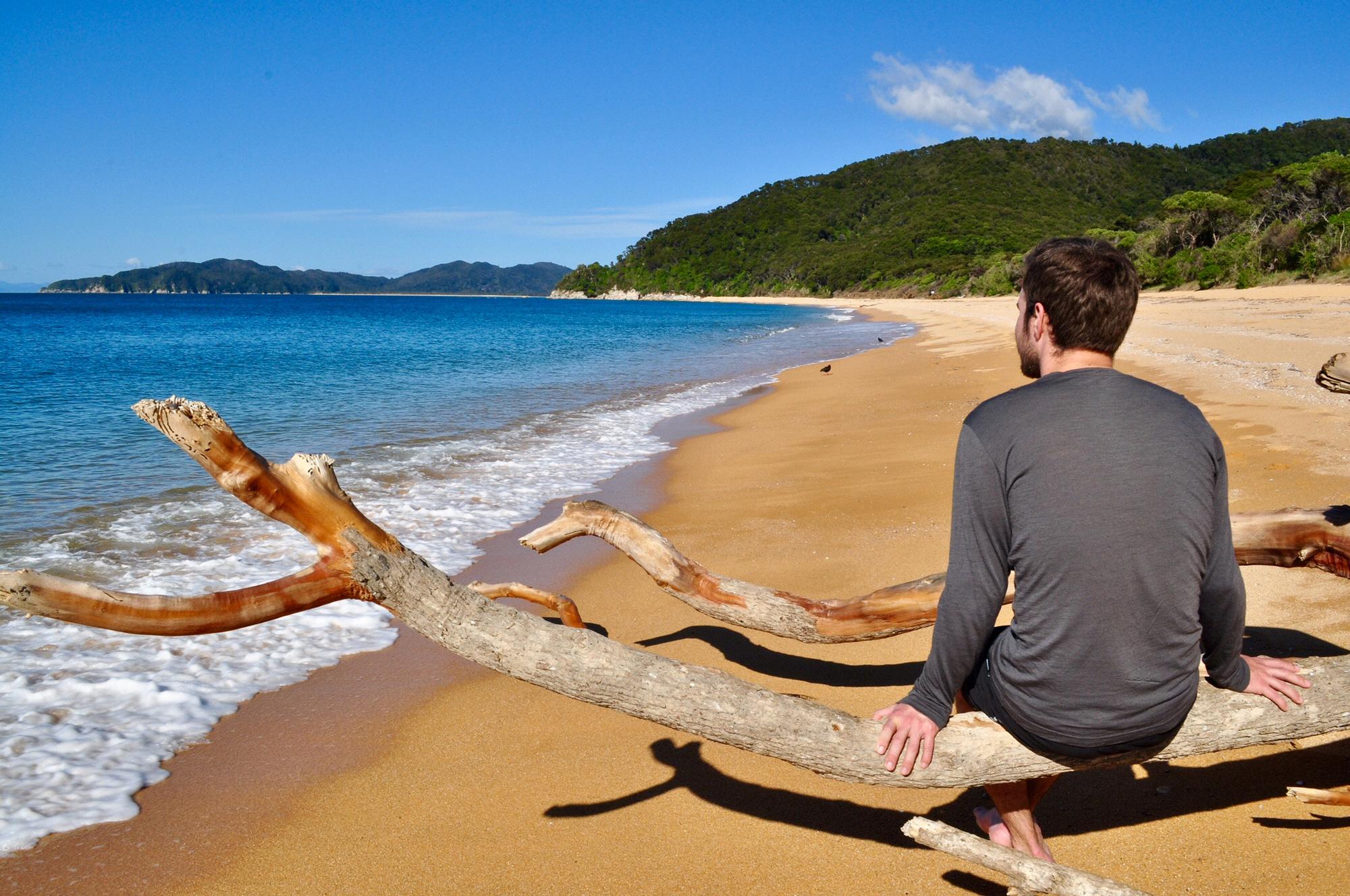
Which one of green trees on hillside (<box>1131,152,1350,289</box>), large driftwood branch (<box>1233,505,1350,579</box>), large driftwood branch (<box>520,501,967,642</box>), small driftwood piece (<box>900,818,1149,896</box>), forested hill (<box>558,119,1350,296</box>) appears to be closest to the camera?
small driftwood piece (<box>900,818,1149,896</box>)

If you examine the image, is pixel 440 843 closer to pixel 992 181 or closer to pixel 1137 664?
pixel 1137 664

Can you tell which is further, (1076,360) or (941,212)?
(941,212)

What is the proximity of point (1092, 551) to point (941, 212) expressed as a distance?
125 metres

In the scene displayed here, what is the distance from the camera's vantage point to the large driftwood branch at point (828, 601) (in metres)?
3.29

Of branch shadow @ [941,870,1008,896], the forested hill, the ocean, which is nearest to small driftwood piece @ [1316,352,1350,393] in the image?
branch shadow @ [941,870,1008,896]

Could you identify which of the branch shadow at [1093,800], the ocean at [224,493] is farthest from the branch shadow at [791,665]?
the ocean at [224,493]

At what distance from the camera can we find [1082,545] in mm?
1878

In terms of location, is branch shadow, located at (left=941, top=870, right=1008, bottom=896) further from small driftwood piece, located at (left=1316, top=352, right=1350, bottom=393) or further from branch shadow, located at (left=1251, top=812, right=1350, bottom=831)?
small driftwood piece, located at (left=1316, top=352, right=1350, bottom=393)

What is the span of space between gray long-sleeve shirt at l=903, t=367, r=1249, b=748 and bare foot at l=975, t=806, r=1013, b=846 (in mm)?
636

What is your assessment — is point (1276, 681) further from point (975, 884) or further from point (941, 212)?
point (941, 212)

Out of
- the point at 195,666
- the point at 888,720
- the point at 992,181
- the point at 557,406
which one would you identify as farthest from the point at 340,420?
the point at 992,181

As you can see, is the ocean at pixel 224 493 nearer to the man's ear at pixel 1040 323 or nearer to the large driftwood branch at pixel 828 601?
the large driftwood branch at pixel 828 601

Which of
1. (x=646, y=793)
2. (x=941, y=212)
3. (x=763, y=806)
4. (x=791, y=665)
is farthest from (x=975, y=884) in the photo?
(x=941, y=212)

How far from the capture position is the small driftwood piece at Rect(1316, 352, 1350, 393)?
2623 mm
